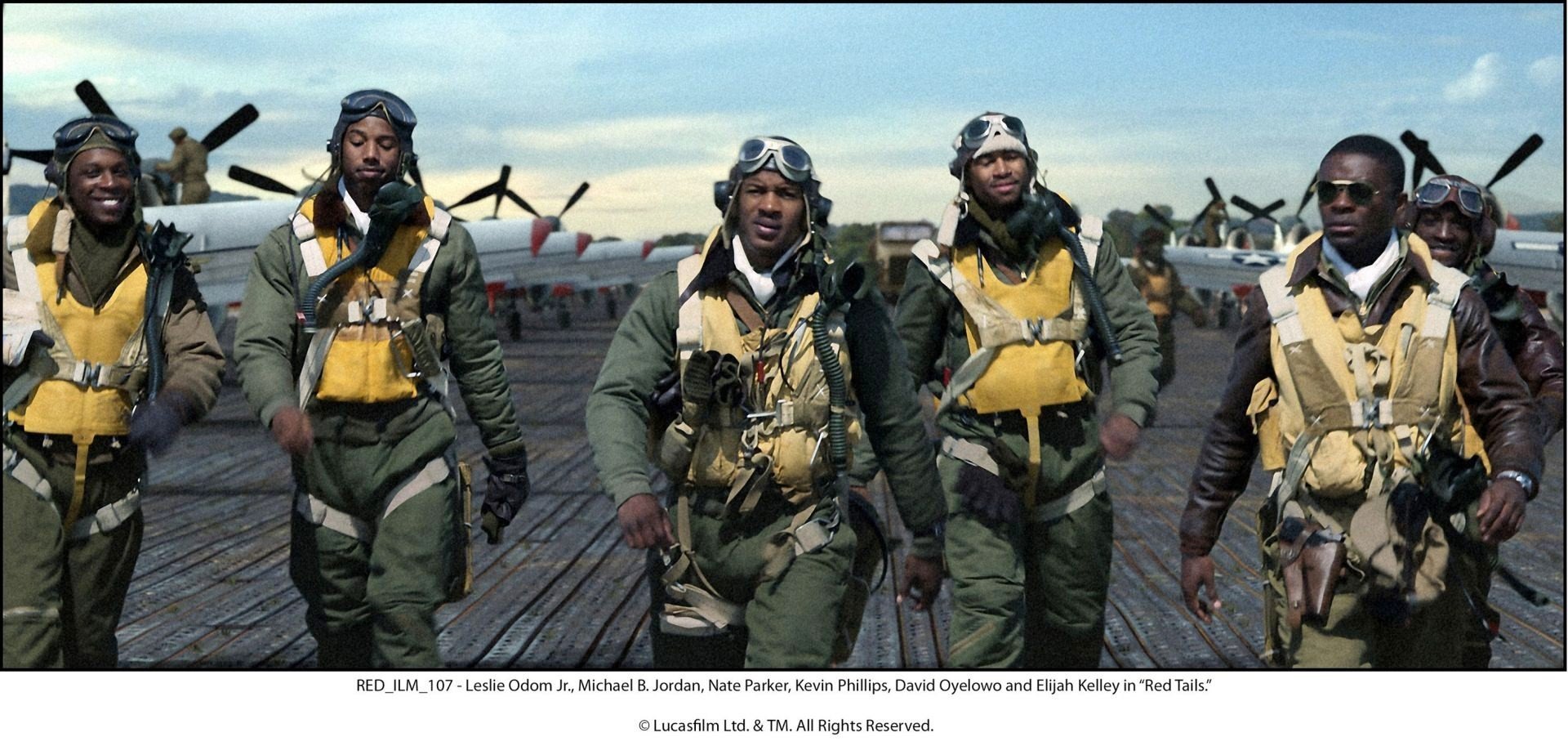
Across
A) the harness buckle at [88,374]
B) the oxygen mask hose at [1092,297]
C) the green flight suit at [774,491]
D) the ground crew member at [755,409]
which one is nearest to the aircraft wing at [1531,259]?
Result: the oxygen mask hose at [1092,297]

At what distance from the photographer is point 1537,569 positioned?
11094 millimetres

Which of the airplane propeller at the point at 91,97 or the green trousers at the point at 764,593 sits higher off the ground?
the airplane propeller at the point at 91,97

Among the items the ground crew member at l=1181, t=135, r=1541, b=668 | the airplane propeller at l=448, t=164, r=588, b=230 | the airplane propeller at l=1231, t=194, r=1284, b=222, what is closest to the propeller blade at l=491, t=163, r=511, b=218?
the airplane propeller at l=448, t=164, r=588, b=230

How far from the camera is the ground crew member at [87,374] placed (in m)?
5.97

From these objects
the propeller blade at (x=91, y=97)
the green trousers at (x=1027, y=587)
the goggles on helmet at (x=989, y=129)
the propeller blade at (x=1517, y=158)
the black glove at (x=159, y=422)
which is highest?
the propeller blade at (x=91, y=97)

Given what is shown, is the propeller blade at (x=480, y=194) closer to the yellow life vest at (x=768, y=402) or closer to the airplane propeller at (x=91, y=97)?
the airplane propeller at (x=91, y=97)

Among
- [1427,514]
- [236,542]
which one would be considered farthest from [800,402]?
[236,542]

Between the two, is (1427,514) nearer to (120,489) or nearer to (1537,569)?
(120,489)

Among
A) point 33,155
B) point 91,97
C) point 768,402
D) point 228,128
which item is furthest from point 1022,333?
point 228,128

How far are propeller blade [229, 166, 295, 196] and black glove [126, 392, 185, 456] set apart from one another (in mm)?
23319

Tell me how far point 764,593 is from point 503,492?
1.17 m

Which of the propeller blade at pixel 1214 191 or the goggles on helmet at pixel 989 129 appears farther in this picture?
the propeller blade at pixel 1214 191

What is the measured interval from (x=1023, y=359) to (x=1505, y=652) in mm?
3730

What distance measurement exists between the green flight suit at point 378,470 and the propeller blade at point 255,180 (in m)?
23.3
